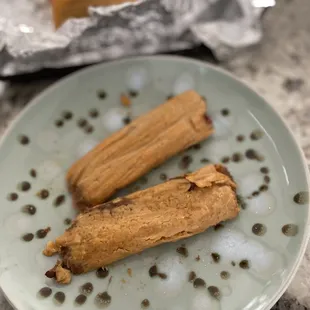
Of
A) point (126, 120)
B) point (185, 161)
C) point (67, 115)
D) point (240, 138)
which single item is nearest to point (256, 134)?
point (240, 138)

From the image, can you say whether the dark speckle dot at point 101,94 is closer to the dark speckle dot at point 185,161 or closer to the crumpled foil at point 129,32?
the crumpled foil at point 129,32

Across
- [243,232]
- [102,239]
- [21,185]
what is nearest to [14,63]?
[21,185]

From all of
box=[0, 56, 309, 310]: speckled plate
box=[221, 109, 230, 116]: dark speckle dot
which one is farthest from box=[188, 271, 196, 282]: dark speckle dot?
box=[221, 109, 230, 116]: dark speckle dot

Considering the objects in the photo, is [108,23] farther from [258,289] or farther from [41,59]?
[258,289]

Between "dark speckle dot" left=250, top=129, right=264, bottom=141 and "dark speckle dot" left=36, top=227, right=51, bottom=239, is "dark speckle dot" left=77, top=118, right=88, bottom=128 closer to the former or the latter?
"dark speckle dot" left=36, top=227, right=51, bottom=239

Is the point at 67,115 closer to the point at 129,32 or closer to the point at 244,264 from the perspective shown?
the point at 129,32
